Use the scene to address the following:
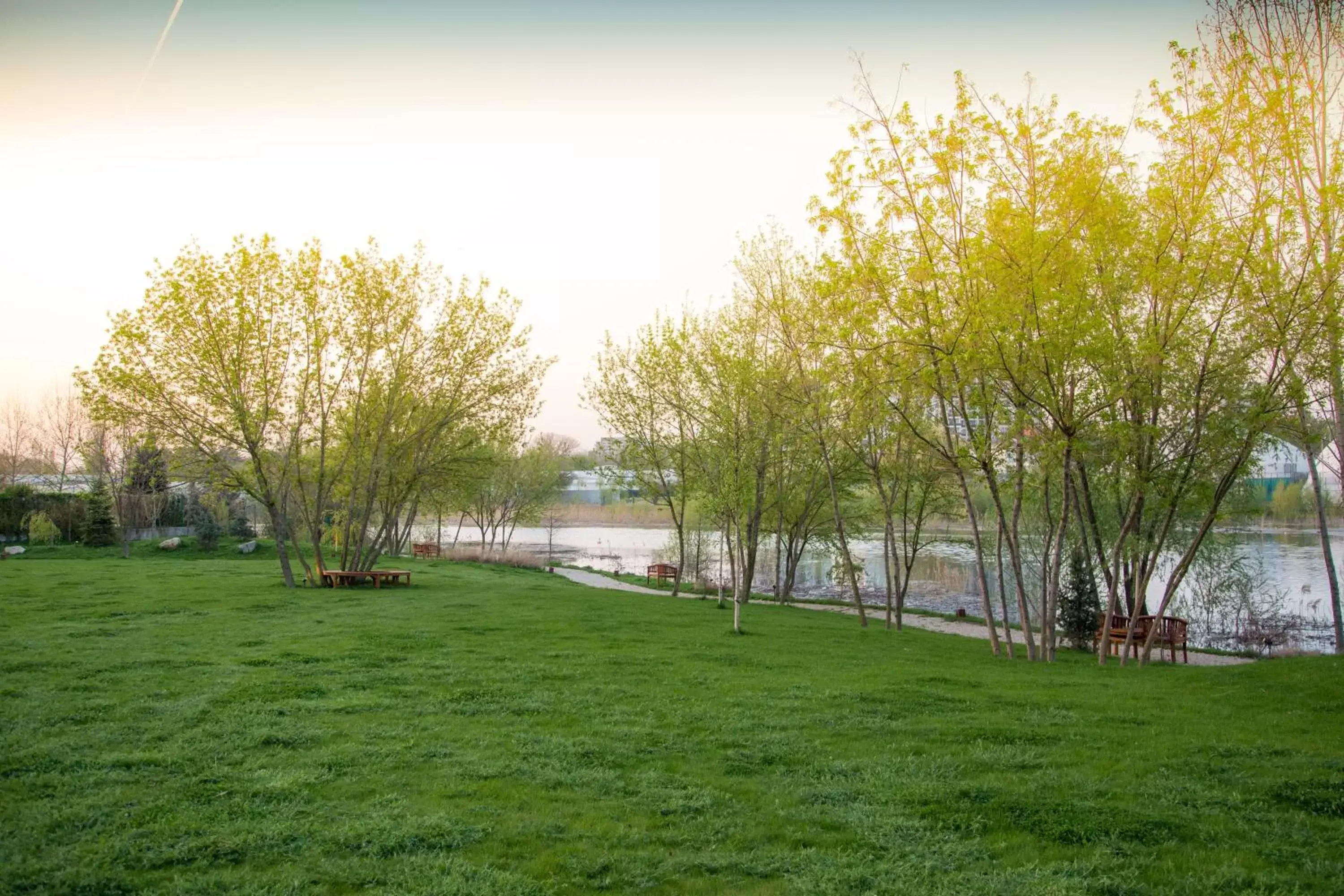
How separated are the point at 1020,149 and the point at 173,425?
19612 mm

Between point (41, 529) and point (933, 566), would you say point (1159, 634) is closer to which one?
point (933, 566)

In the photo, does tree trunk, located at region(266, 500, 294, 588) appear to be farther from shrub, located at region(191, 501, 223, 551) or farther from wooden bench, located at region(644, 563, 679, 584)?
wooden bench, located at region(644, 563, 679, 584)

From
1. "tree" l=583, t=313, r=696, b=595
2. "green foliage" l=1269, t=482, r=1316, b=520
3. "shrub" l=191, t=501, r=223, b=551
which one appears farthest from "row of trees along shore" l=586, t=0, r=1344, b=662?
"shrub" l=191, t=501, r=223, b=551

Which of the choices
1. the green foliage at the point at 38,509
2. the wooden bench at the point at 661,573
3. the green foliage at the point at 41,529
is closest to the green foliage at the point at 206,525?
the green foliage at the point at 38,509

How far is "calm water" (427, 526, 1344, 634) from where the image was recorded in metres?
27.0

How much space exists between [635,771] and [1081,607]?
15989mm

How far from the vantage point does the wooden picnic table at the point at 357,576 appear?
66.2 feet

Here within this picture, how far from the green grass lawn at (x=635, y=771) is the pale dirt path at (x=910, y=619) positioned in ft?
22.1

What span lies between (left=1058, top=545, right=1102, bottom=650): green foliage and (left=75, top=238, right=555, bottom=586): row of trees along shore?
602 inches

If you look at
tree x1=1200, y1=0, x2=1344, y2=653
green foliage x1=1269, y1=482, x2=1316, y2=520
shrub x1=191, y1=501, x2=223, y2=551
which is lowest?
shrub x1=191, y1=501, x2=223, y2=551

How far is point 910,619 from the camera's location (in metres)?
22.9

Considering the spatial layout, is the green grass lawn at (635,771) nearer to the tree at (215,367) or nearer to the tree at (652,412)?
the tree at (215,367)

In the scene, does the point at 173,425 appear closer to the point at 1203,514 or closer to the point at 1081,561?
the point at 1081,561

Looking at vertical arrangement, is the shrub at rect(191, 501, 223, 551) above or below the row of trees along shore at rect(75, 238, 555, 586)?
Result: below
